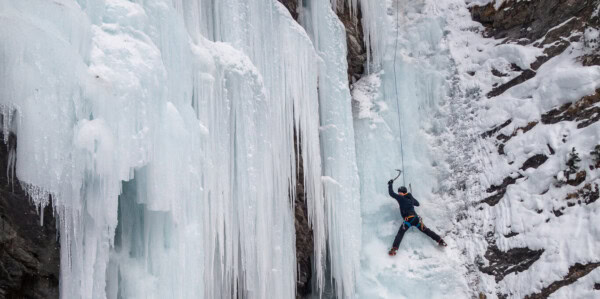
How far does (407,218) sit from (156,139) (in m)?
4.53

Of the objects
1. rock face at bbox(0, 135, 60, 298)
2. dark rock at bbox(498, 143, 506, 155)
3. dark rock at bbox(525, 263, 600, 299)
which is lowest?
dark rock at bbox(525, 263, 600, 299)

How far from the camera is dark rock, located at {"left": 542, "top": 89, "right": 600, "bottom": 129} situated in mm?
8237

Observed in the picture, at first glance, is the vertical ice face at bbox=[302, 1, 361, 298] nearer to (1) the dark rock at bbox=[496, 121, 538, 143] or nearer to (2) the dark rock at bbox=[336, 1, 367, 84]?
(2) the dark rock at bbox=[336, 1, 367, 84]

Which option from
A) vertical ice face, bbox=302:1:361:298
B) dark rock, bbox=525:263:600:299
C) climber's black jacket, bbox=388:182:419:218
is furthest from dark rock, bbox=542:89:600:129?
vertical ice face, bbox=302:1:361:298

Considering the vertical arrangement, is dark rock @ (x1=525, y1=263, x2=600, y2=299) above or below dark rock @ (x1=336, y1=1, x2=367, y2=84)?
below

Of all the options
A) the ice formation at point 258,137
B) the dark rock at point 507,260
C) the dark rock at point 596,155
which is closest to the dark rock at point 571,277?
the ice formation at point 258,137

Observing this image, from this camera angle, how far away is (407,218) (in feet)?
28.2

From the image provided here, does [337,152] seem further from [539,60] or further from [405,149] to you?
[539,60]

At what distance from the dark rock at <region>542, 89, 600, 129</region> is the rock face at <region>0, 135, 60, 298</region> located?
266 inches

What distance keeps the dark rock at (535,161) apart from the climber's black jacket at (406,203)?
5.23 feet

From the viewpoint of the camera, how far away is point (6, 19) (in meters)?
4.24

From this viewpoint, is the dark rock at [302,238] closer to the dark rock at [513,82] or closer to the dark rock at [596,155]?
the dark rock at [513,82]

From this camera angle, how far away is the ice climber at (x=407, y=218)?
854cm

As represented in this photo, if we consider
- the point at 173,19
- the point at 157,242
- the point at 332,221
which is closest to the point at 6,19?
the point at 173,19
